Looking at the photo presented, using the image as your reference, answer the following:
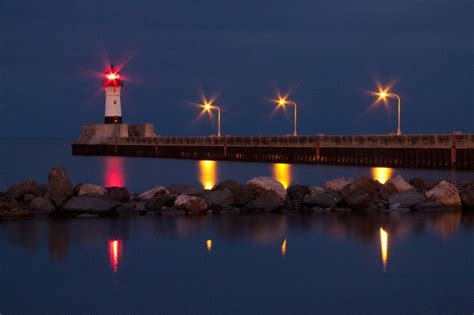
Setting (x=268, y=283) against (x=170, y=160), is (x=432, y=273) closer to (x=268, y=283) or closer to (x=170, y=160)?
(x=268, y=283)

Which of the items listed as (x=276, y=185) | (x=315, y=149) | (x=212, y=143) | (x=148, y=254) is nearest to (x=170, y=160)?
(x=212, y=143)

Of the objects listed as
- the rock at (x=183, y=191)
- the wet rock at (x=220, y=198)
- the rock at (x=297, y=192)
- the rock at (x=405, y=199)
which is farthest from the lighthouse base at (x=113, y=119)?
the rock at (x=405, y=199)

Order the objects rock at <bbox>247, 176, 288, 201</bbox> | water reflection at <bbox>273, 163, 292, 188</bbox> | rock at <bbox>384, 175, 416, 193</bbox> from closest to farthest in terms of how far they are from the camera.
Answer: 1. rock at <bbox>247, 176, 288, 201</bbox>
2. rock at <bbox>384, 175, 416, 193</bbox>
3. water reflection at <bbox>273, 163, 292, 188</bbox>

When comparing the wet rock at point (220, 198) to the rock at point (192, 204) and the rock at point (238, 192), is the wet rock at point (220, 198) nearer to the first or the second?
the rock at point (238, 192)

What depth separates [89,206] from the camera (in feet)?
79.0

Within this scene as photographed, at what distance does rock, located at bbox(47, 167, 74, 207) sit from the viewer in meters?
24.3

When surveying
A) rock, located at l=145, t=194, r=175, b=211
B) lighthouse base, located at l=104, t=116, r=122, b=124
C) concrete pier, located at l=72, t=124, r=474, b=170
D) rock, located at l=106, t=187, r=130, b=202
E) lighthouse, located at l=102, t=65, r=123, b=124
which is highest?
lighthouse, located at l=102, t=65, r=123, b=124

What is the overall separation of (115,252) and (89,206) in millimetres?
5805

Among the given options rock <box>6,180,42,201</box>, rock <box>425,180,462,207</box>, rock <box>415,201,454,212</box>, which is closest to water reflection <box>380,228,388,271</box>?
rock <box>415,201,454,212</box>

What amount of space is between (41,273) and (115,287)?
2.05 m

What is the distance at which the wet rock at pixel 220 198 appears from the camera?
24.6 m

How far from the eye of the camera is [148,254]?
59.9 ft

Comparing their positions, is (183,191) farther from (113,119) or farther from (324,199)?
(113,119)

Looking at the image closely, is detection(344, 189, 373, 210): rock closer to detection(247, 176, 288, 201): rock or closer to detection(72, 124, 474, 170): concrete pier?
detection(247, 176, 288, 201): rock
